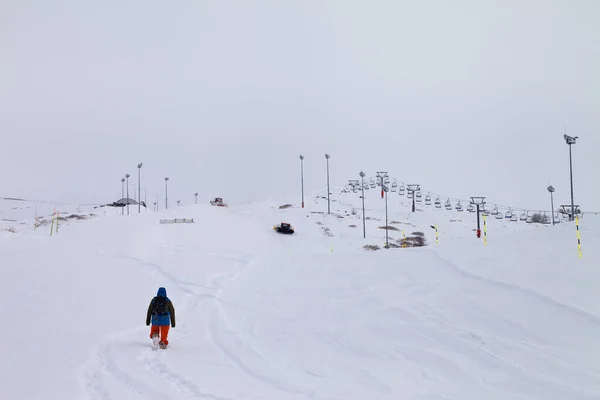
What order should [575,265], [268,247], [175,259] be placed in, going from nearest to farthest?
1. [575,265]
2. [175,259]
3. [268,247]

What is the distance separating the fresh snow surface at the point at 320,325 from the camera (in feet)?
31.0

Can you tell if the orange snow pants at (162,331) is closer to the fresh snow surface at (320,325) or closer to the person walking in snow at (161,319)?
the person walking in snow at (161,319)

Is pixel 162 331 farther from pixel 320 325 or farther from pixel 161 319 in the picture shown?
pixel 320 325

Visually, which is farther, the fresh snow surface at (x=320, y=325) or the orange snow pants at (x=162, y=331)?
the orange snow pants at (x=162, y=331)

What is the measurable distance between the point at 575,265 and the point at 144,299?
14584mm

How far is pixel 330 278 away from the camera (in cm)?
2245

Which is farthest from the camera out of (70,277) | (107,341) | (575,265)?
(70,277)

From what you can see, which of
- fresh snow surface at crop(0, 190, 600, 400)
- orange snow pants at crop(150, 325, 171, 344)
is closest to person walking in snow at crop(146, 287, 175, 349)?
orange snow pants at crop(150, 325, 171, 344)

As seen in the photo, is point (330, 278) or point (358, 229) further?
point (358, 229)

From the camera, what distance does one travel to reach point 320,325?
50.2ft

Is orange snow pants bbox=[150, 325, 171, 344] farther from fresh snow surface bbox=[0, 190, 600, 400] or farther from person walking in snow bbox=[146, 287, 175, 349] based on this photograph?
fresh snow surface bbox=[0, 190, 600, 400]

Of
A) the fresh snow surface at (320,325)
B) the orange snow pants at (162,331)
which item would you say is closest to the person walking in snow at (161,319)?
the orange snow pants at (162,331)

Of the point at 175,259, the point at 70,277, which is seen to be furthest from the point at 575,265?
the point at 175,259

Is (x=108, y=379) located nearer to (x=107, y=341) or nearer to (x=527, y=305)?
(x=107, y=341)
